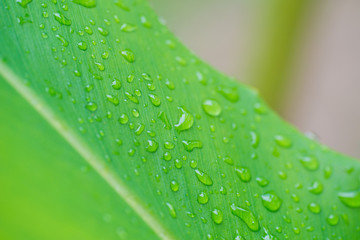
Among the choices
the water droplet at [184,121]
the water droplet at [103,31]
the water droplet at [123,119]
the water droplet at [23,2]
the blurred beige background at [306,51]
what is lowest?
the blurred beige background at [306,51]

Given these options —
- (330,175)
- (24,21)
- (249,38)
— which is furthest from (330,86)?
(24,21)

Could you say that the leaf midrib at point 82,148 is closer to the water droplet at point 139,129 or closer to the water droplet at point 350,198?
the water droplet at point 139,129

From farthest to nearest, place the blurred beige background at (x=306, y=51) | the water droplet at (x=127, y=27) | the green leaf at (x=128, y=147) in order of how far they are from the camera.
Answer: the blurred beige background at (x=306, y=51), the water droplet at (x=127, y=27), the green leaf at (x=128, y=147)

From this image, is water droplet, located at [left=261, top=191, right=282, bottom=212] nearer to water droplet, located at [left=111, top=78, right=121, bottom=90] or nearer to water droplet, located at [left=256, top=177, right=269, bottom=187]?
water droplet, located at [left=256, top=177, right=269, bottom=187]

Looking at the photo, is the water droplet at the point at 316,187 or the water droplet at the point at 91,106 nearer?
the water droplet at the point at 91,106

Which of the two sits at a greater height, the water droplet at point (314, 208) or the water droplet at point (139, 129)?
the water droplet at point (139, 129)

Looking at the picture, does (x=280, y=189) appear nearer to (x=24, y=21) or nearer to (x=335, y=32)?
(x=24, y=21)

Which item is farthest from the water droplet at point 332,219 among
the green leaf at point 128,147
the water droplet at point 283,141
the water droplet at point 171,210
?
the water droplet at point 171,210

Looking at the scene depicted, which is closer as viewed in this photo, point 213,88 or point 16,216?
point 16,216

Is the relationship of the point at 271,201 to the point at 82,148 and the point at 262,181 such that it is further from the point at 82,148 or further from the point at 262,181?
the point at 82,148

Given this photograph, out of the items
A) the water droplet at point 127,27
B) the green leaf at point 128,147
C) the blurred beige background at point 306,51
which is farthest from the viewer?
the blurred beige background at point 306,51
